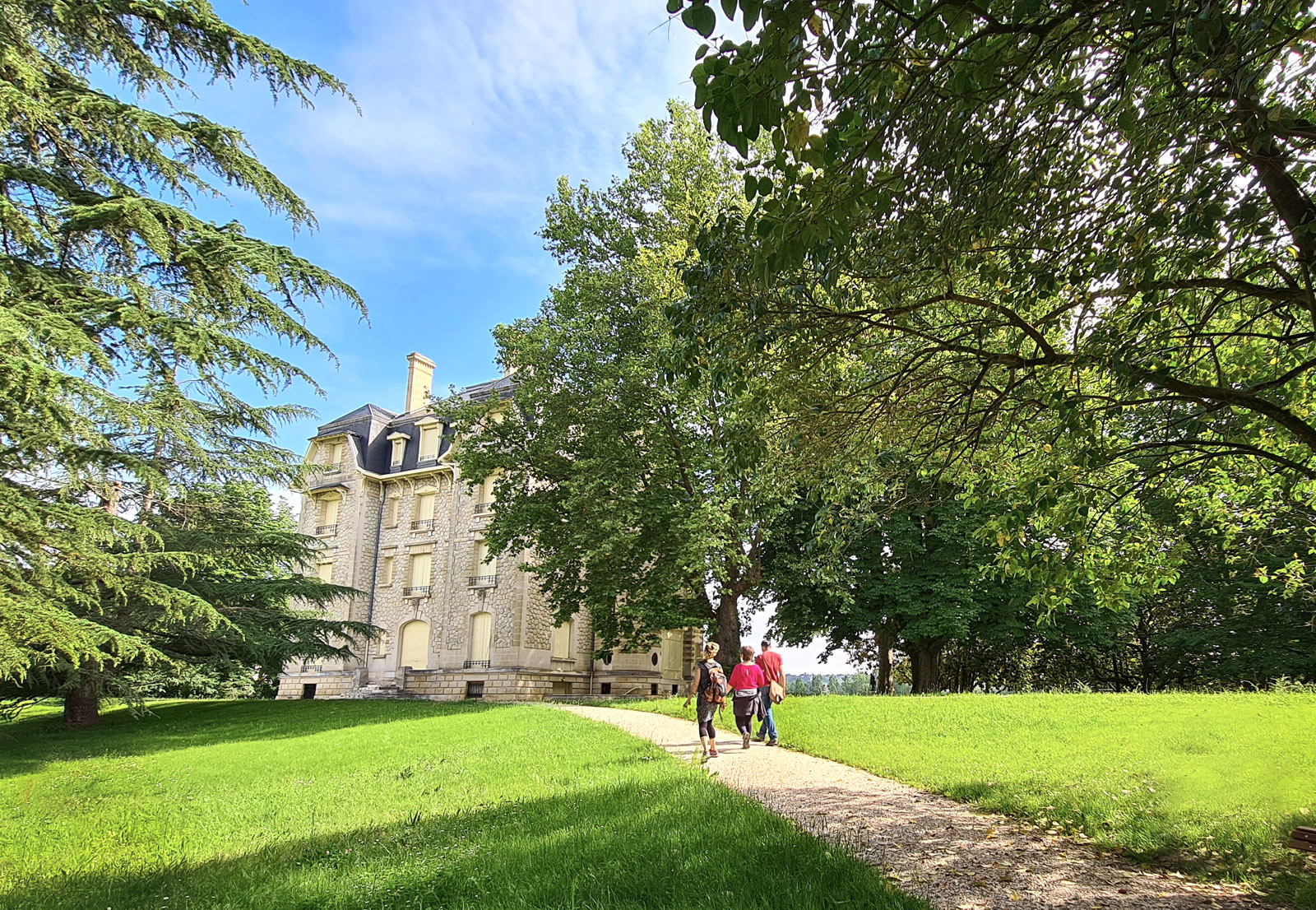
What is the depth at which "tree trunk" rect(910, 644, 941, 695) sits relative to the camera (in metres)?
24.3

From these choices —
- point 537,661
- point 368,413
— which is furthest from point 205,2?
point 368,413

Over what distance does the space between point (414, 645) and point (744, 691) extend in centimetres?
2368

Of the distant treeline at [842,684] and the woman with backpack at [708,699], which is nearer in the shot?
the woman with backpack at [708,699]

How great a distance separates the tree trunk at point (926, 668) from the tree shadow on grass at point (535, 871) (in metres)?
19.7

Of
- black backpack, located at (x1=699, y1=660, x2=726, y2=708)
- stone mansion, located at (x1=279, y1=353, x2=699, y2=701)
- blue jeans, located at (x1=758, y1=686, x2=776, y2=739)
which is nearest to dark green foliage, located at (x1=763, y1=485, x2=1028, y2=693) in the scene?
blue jeans, located at (x1=758, y1=686, x2=776, y2=739)

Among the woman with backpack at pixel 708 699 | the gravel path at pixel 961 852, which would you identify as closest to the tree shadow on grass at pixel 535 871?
the gravel path at pixel 961 852

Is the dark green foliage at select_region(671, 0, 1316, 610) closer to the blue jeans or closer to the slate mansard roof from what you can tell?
the blue jeans

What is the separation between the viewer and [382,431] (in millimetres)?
36531

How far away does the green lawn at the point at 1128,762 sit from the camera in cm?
579

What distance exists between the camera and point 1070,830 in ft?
20.4

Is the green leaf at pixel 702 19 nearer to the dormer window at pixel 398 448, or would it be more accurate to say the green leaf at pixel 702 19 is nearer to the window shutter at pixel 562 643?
the window shutter at pixel 562 643

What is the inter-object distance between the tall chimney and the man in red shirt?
27.8 m

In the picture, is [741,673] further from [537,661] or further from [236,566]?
[537,661]

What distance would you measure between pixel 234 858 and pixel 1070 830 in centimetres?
659
